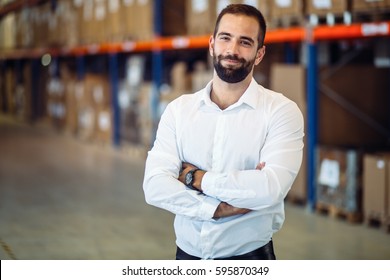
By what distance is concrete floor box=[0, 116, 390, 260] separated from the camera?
225 inches

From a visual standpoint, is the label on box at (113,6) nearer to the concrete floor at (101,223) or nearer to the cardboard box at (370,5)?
the concrete floor at (101,223)

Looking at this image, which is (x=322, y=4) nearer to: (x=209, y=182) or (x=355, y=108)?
(x=355, y=108)

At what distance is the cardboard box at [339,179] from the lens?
6410mm

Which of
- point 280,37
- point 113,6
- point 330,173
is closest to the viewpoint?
point 330,173

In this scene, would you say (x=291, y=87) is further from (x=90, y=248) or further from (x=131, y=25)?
(x=131, y=25)

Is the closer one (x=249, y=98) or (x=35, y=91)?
(x=249, y=98)

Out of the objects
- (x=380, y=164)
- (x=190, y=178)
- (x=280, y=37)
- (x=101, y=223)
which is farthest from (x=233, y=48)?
(x=280, y=37)

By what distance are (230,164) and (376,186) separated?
379cm

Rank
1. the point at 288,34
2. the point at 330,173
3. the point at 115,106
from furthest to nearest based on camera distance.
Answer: the point at 115,106
the point at 288,34
the point at 330,173

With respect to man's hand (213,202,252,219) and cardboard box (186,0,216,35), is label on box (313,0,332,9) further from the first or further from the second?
man's hand (213,202,252,219)

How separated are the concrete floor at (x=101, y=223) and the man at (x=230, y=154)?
3001 mm

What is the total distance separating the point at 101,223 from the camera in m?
6.81

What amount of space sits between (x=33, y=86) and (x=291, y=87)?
11612 mm

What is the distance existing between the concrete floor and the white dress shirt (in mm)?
3001
